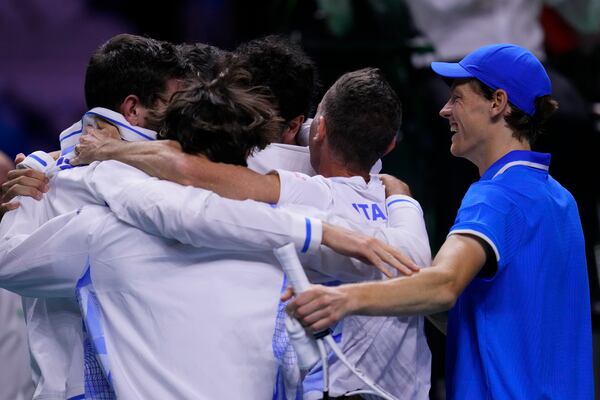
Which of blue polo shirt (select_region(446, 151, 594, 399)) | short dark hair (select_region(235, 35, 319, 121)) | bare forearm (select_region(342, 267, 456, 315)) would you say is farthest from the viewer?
short dark hair (select_region(235, 35, 319, 121))

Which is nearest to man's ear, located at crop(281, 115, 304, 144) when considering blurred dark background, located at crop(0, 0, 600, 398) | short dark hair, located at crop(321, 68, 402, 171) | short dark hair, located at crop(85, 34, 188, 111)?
short dark hair, located at crop(321, 68, 402, 171)

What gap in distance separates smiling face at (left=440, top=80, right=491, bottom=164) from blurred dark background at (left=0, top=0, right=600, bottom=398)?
2484 millimetres

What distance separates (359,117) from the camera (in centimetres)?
286

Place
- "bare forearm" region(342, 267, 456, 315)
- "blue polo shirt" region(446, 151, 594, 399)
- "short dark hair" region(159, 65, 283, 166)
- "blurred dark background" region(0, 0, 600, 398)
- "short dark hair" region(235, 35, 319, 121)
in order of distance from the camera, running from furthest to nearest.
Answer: "blurred dark background" region(0, 0, 600, 398) < "short dark hair" region(235, 35, 319, 121) < "blue polo shirt" region(446, 151, 594, 399) < "short dark hair" region(159, 65, 283, 166) < "bare forearm" region(342, 267, 456, 315)

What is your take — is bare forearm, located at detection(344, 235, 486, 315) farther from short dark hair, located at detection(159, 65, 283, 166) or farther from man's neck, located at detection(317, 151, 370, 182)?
short dark hair, located at detection(159, 65, 283, 166)

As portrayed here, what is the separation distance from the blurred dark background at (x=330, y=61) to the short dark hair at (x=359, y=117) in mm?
2661

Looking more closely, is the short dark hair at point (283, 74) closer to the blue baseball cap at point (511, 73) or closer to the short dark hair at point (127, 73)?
the short dark hair at point (127, 73)

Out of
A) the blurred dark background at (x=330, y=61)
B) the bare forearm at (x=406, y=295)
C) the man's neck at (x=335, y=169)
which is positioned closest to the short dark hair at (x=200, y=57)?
the man's neck at (x=335, y=169)

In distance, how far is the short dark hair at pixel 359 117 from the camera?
286 cm

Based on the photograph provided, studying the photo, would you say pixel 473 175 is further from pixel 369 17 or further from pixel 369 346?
pixel 369 346

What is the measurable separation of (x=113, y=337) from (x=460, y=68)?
1.18 m

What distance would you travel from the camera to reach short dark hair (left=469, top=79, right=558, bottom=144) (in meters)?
2.95

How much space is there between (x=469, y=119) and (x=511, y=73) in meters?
0.17

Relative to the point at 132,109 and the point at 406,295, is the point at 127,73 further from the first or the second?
the point at 406,295
